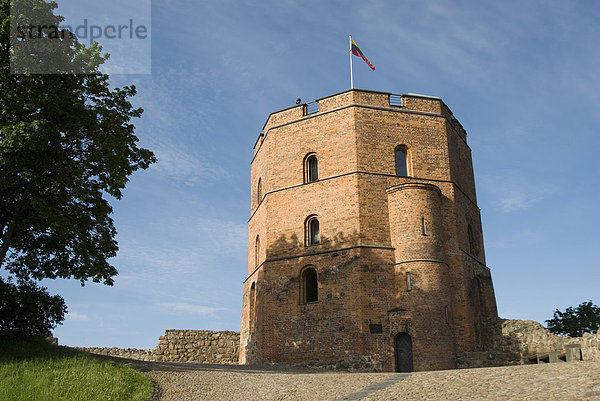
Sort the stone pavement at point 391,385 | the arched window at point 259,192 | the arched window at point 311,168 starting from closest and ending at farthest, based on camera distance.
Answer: the stone pavement at point 391,385 < the arched window at point 311,168 < the arched window at point 259,192

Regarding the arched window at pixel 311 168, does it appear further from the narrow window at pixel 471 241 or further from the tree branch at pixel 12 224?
the tree branch at pixel 12 224

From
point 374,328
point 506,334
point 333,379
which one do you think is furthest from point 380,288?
point 333,379

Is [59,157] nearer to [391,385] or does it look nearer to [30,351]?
[30,351]

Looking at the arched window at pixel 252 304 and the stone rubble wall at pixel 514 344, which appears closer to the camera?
the stone rubble wall at pixel 514 344

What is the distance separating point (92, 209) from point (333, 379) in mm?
9012

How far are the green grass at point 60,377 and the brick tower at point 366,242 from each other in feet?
32.3

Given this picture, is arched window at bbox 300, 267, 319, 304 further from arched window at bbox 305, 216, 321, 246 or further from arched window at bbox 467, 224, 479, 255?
arched window at bbox 467, 224, 479, 255

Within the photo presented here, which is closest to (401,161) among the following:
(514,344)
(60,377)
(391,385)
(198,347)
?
(514,344)

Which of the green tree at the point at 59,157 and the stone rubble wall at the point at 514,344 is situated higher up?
the green tree at the point at 59,157

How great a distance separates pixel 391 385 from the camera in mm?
12773

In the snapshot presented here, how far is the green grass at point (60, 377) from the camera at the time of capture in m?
12.1

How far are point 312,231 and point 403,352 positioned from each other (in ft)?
21.4

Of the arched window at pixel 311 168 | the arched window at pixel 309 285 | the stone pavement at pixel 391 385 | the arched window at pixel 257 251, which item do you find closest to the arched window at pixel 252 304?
the arched window at pixel 257 251

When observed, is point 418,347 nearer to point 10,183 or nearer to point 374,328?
point 374,328
